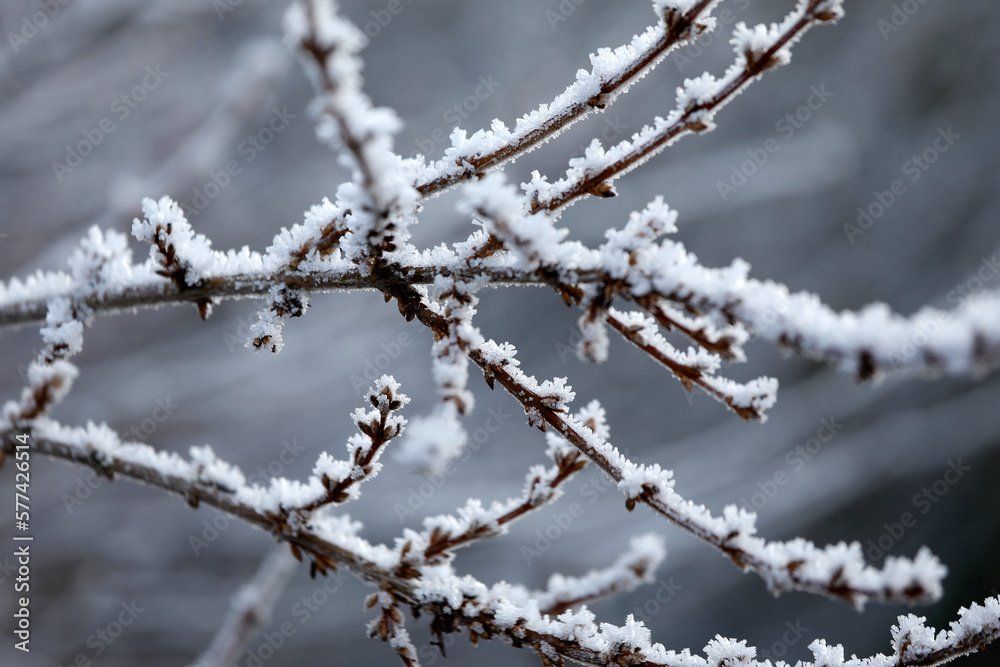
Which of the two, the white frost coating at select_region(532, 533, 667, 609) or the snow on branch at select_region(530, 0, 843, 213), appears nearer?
the snow on branch at select_region(530, 0, 843, 213)

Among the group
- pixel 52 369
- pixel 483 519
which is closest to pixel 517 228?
pixel 483 519

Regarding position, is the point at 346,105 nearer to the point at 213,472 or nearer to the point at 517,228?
the point at 517,228

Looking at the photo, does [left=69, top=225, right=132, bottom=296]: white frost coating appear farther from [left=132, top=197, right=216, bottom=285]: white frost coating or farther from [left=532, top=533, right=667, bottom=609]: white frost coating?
[left=532, top=533, right=667, bottom=609]: white frost coating

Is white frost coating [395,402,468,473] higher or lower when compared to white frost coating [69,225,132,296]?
lower

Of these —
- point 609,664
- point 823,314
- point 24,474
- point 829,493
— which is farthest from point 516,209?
point 829,493

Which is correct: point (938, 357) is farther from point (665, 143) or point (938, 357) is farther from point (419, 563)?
point (419, 563)

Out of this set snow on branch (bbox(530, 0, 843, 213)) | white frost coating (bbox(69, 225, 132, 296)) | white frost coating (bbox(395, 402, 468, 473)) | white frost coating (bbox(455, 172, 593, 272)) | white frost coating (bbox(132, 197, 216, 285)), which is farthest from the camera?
white frost coating (bbox(69, 225, 132, 296))

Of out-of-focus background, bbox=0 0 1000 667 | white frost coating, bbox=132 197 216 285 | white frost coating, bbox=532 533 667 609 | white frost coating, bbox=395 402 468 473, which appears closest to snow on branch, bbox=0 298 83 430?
white frost coating, bbox=132 197 216 285
